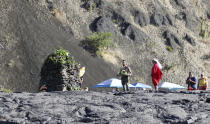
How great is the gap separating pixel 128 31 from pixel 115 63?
7780mm

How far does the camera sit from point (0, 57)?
3069 cm

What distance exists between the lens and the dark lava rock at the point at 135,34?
158ft

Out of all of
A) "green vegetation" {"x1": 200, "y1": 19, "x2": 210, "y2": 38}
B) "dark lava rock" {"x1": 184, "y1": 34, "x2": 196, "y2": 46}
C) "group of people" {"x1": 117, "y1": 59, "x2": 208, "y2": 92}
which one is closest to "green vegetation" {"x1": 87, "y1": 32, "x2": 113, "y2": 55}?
"dark lava rock" {"x1": 184, "y1": 34, "x2": 196, "y2": 46}

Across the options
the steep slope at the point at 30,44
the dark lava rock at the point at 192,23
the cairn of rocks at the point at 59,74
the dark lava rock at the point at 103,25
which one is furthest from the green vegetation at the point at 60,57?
the dark lava rock at the point at 192,23

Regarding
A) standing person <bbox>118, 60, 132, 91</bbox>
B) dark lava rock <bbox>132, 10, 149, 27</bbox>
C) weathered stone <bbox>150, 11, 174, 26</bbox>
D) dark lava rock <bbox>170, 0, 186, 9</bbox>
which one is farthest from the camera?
dark lava rock <bbox>170, 0, 186, 9</bbox>

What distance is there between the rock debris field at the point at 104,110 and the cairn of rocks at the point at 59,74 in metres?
5.76

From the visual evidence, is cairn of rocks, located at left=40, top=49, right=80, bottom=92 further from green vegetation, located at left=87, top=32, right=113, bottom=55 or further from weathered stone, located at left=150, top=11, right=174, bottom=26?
weathered stone, located at left=150, top=11, right=174, bottom=26

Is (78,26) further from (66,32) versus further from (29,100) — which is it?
(29,100)

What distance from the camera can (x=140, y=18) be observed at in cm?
5219

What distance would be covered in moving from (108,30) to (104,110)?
124ft

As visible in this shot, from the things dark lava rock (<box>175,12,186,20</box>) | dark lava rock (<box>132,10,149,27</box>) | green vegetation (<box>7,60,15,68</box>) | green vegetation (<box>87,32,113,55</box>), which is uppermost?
dark lava rock (<box>175,12,186,20</box>)

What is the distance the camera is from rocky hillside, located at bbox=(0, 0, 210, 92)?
106ft

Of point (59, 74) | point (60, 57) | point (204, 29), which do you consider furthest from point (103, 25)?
point (59, 74)

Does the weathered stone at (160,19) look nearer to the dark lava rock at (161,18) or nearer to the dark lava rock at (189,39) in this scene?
the dark lava rock at (161,18)
